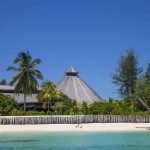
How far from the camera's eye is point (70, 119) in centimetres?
4656

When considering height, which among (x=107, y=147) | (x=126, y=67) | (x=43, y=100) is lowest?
(x=107, y=147)

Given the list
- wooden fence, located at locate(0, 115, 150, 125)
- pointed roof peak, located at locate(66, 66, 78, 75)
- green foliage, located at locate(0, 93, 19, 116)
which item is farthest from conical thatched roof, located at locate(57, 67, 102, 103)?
wooden fence, located at locate(0, 115, 150, 125)

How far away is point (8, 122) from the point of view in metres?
45.2

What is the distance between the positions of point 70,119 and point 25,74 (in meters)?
14.2

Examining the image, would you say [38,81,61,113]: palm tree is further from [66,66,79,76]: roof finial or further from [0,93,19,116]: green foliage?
[66,66,79,76]: roof finial

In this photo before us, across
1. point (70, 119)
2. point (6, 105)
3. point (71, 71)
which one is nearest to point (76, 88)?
point (71, 71)

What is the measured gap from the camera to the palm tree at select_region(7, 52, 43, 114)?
58156 millimetres

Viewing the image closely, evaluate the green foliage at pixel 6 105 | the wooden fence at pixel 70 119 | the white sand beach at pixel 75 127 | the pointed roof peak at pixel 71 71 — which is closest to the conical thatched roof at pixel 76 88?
the pointed roof peak at pixel 71 71

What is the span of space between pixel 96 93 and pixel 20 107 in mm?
17230

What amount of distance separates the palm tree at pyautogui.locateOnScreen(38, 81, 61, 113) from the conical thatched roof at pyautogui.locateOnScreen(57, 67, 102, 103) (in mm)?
7259

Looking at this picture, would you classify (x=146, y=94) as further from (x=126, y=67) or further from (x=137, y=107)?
(x=126, y=67)

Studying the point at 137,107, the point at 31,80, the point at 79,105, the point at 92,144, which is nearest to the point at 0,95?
the point at 31,80

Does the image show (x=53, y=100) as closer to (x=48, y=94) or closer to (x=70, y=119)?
(x=48, y=94)

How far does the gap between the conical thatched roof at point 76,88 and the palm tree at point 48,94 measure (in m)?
7.26
